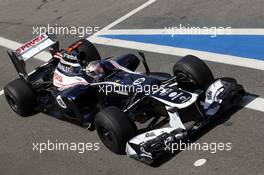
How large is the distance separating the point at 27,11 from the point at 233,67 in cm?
1109

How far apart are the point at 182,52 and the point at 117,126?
4341 millimetres

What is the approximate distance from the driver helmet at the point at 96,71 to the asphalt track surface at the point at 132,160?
1.04 metres

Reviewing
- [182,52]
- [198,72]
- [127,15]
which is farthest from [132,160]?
[127,15]

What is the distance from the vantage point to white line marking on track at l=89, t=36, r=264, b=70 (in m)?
10.5

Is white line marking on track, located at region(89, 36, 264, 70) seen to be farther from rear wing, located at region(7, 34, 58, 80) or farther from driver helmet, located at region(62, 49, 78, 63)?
driver helmet, located at region(62, 49, 78, 63)

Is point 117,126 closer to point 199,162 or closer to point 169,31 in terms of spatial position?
point 199,162

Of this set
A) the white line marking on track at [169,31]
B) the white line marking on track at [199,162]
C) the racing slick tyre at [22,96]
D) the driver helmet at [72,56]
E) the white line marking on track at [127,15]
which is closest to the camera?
the white line marking on track at [199,162]

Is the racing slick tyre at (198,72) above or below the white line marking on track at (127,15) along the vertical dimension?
above

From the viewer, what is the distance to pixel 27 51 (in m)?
11.0

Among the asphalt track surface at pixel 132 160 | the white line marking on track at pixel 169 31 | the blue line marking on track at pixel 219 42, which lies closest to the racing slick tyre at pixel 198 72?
the asphalt track surface at pixel 132 160

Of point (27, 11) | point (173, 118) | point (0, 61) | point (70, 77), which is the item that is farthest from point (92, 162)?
point (27, 11)

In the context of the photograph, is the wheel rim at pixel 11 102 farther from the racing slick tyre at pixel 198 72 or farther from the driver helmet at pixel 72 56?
the racing slick tyre at pixel 198 72

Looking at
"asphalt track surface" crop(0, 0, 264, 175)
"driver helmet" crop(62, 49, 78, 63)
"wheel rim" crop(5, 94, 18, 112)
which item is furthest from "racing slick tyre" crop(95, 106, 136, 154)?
"wheel rim" crop(5, 94, 18, 112)

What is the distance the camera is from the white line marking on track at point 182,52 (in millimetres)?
10523
